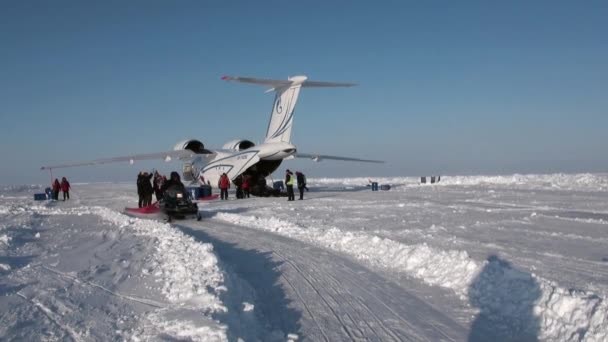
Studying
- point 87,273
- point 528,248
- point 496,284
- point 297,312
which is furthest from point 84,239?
point 528,248

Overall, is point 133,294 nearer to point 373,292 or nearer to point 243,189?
point 373,292

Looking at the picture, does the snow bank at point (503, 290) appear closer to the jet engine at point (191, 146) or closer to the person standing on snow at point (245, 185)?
the person standing on snow at point (245, 185)

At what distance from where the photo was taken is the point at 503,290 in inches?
235

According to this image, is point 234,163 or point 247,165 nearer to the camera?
point 247,165

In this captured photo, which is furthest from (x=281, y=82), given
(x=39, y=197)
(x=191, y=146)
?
(x=39, y=197)

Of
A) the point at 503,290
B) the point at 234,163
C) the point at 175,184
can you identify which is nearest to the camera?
the point at 503,290

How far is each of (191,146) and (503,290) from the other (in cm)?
2601

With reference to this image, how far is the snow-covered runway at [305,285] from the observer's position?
4680 mm

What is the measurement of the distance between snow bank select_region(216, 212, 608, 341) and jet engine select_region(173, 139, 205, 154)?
21.6 metres

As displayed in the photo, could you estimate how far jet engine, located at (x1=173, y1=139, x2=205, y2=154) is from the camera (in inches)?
1170

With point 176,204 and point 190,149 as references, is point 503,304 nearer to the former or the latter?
point 176,204

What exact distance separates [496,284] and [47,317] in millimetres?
5293

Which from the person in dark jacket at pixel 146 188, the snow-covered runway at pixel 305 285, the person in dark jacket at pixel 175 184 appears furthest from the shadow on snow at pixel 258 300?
the person in dark jacket at pixel 146 188

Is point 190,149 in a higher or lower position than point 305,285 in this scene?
higher
